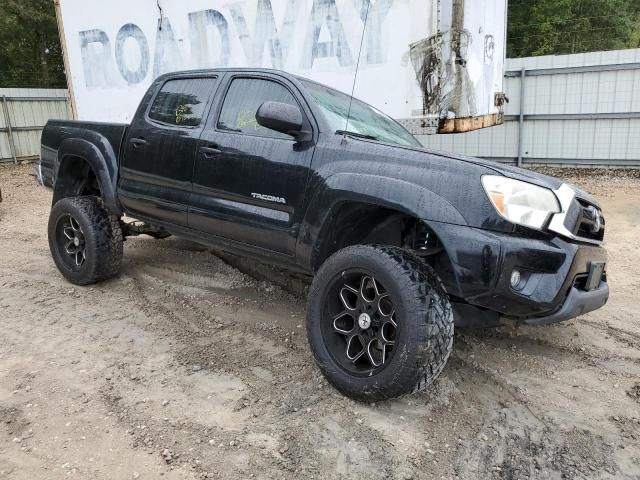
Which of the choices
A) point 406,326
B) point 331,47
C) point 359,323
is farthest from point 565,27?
point 406,326

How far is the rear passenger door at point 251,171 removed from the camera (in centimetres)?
356

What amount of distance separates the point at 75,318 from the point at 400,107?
3.67 meters

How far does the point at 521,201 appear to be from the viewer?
2.82 meters

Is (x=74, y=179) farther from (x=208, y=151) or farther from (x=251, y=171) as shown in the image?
(x=251, y=171)

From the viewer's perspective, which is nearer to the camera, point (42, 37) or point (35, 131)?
point (35, 131)

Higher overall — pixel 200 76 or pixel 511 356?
pixel 200 76

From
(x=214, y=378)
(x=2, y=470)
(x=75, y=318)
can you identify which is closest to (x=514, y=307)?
(x=214, y=378)

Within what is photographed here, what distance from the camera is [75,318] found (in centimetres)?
445

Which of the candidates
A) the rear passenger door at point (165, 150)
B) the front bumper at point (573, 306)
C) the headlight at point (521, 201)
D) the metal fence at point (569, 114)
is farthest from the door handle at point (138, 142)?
the metal fence at point (569, 114)

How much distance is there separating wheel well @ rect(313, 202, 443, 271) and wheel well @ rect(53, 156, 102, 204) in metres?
2.99

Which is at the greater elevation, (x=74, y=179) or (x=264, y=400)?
(x=74, y=179)

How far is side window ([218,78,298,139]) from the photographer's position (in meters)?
3.86

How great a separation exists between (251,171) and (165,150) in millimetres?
1006

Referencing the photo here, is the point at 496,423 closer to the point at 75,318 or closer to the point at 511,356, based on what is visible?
the point at 511,356
